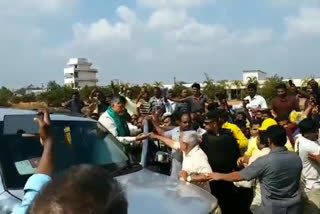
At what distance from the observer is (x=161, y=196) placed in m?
4.39

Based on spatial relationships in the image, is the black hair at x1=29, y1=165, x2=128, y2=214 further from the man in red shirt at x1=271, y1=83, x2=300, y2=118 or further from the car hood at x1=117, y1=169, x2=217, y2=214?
the man in red shirt at x1=271, y1=83, x2=300, y2=118

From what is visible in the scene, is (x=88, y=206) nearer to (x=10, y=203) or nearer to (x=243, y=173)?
(x=10, y=203)

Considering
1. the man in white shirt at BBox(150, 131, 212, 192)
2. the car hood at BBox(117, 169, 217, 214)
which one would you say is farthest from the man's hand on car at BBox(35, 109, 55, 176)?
the man in white shirt at BBox(150, 131, 212, 192)

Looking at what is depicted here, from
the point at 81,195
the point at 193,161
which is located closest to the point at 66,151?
the point at 193,161

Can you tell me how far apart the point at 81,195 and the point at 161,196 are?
10.4ft

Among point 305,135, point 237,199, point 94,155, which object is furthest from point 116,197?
point 237,199

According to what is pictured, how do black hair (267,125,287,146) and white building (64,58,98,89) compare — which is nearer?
black hair (267,125,287,146)

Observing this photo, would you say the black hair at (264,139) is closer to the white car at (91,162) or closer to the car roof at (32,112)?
the white car at (91,162)

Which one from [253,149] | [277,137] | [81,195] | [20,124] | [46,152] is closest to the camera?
[81,195]

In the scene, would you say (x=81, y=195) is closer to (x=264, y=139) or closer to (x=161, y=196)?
(x=161, y=196)

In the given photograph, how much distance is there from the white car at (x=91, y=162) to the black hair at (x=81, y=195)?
7.52ft

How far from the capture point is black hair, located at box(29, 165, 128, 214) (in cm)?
126

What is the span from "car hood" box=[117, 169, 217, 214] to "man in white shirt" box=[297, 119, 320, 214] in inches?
66.5

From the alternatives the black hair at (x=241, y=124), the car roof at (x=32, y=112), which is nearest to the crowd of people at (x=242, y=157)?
the black hair at (x=241, y=124)
